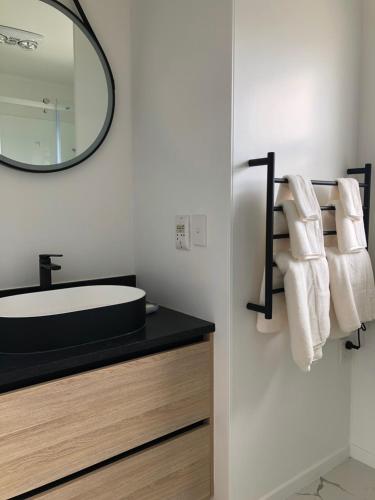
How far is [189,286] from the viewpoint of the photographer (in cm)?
156

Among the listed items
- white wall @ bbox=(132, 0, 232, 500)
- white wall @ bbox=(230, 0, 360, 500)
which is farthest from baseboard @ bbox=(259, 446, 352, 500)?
white wall @ bbox=(132, 0, 232, 500)

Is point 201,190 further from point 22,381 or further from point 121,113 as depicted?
point 22,381

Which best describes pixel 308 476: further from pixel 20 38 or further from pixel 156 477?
pixel 20 38

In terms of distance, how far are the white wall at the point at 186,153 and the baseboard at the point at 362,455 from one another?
2.69 ft

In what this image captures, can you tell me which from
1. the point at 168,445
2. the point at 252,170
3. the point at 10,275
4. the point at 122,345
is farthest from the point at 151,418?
the point at 252,170

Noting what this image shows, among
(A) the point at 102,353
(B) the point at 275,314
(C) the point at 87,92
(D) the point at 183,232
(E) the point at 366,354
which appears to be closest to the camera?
(A) the point at 102,353

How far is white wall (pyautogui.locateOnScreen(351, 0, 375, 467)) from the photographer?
1.76 meters

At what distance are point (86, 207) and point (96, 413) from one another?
0.90 meters

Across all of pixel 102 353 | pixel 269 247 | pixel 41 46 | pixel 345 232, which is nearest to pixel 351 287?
pixel 345 232

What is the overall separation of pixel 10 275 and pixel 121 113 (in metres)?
0.87

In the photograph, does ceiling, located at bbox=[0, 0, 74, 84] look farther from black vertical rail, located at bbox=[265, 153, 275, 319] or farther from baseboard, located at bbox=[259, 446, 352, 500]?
baseboard, located at bbox=[259, 446, 352, 500]

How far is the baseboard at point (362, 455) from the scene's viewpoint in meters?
1.88

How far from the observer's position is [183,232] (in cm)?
156

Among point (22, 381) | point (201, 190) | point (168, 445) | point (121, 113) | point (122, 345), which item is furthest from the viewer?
point (121, 113)
